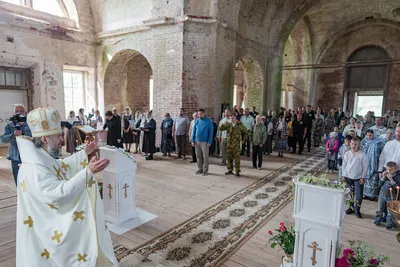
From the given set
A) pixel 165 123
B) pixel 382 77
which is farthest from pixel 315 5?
pixel 165 123

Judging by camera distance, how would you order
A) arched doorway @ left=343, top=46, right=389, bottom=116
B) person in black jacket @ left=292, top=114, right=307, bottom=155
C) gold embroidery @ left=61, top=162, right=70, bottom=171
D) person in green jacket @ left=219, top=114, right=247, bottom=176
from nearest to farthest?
1. gold embroidery @ left=61, top=162, right=70, bottom=171
2. person in green jacket @ left=219, top=114, right=247, bottom=176
3. person in black jacket @ left=292, top=114, right=307, bottom=155
4. arched doorway @ left=343, top=46, right=389, bottom=116

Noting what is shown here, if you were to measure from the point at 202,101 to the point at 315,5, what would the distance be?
9000mm

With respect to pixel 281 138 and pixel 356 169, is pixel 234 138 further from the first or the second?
pixel 281 138

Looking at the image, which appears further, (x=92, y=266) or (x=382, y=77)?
(x=382, y=77)

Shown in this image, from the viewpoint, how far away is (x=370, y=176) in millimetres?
6043

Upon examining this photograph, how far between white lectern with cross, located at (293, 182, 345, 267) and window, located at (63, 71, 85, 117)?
12.7 meters

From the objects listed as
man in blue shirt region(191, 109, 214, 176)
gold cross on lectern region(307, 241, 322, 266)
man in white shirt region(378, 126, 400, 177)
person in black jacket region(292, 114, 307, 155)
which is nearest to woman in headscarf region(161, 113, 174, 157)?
man in blue shirt region(191, 109, 214, 176)

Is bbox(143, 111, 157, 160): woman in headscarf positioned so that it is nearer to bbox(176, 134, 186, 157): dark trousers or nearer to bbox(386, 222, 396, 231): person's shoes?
bbox(176, 134, 186, 157): dark trousers

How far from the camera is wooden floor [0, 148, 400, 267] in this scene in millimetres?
3846

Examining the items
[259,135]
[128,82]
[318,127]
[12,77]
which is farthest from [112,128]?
[318,127]

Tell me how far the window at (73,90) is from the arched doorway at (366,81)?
16.1 m

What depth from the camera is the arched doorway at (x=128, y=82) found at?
13.5 metres

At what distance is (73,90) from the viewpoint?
13398 millimetres

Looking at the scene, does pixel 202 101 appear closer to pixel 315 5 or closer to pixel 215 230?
pixel 215 230
